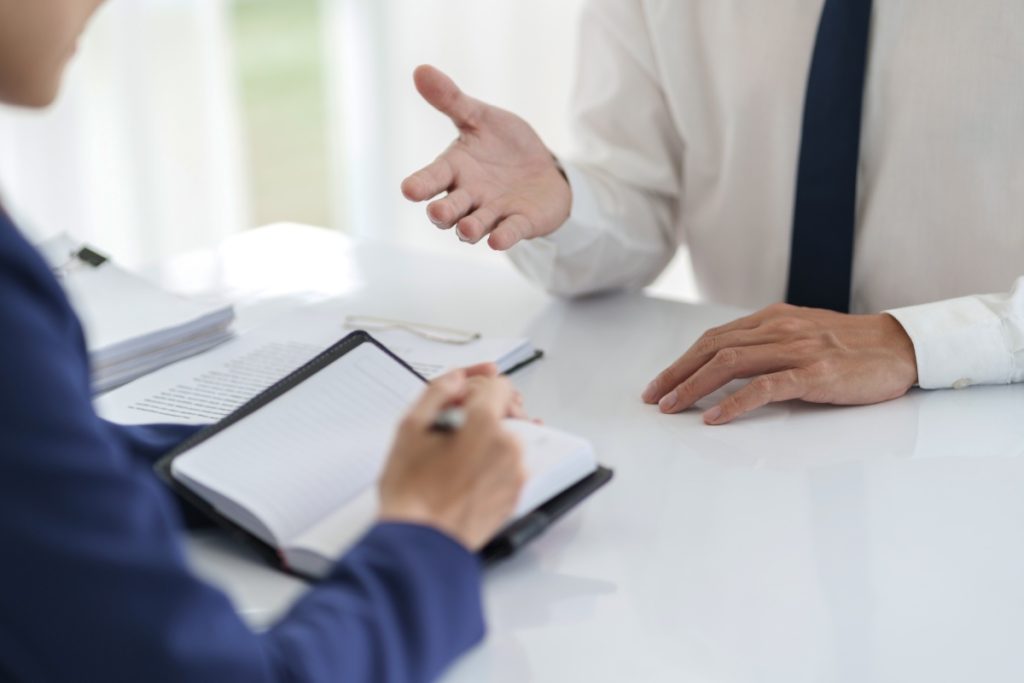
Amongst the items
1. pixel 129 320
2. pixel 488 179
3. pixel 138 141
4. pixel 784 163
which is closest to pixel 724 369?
pixel 488 179

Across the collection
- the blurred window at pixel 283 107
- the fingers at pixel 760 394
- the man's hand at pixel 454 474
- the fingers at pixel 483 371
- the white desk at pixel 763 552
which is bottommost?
the blurred window at pixel 283 107

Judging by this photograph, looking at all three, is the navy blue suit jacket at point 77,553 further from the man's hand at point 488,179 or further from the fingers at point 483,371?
the man's hand at point 488,179

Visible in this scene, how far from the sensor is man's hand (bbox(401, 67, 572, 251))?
4.02 ft

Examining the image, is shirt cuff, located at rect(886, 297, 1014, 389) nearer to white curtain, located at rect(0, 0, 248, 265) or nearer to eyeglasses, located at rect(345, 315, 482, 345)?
eyeglasses, located at rect(345, 315, 482, 345)

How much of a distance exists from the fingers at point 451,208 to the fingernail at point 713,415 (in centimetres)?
32

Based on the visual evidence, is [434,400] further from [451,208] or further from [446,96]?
[446,96]

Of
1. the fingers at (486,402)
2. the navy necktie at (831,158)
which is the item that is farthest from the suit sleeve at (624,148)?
the fingers at (486,402)

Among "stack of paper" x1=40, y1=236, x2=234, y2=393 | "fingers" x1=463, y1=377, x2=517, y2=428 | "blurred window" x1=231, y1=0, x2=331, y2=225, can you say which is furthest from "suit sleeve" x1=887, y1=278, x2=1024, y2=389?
"blurred window" x1=231, y1=0, x2=331, y2=225

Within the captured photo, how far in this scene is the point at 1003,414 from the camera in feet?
3.75

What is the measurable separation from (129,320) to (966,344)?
0.85 meters

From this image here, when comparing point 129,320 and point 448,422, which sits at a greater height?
point 448,422

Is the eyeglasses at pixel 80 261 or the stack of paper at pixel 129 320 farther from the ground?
A: the eyeglasses at pixel 80 261

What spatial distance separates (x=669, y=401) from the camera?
46.1 inches

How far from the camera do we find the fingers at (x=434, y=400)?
769 millimetres
